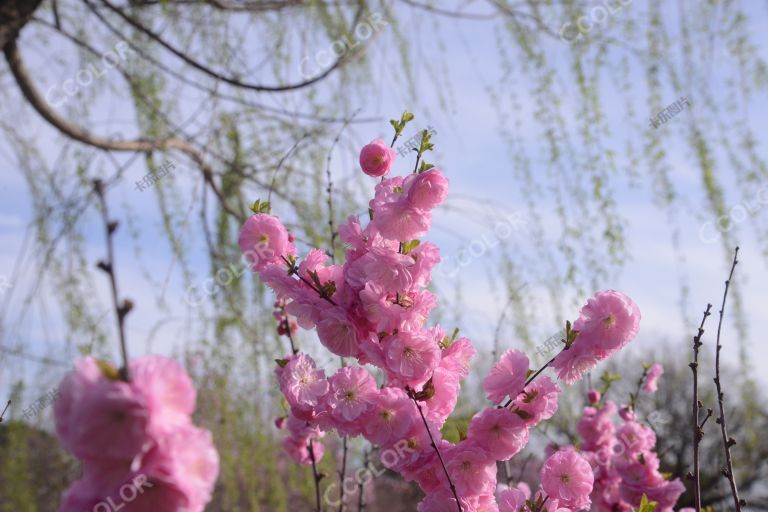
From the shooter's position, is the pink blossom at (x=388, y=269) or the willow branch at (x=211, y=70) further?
the willow branch at (x=211, y=70)

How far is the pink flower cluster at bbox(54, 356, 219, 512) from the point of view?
1.52 ft

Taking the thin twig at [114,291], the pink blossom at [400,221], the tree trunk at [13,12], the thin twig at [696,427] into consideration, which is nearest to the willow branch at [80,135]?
the tree trunk at [13,12]

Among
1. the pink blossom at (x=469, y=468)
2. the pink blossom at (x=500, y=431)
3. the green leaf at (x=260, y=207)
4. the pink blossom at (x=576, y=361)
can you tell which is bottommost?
the pink blossom at (x=469, y=468)

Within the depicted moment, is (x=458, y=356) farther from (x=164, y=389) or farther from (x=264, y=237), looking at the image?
(x=164, y=389)

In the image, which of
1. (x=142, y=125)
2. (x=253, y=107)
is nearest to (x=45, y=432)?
(x=142, y=125)

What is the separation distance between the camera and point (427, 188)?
960 mm

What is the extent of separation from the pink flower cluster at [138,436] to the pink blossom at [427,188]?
1.75 feet

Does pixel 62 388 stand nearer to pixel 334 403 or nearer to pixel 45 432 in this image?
pixel 334 403

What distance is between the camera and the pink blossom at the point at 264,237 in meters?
1.03

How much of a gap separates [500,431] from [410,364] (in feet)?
0.55

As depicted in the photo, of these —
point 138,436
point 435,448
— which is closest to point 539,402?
point 435,448

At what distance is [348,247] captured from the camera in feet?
3.52

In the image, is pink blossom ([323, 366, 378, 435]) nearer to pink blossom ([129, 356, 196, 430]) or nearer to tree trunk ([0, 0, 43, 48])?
Answer: pink blossom ([129, 356, 196, 430])

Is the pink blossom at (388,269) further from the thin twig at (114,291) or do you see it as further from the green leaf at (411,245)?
the thin twig at (114,291)
